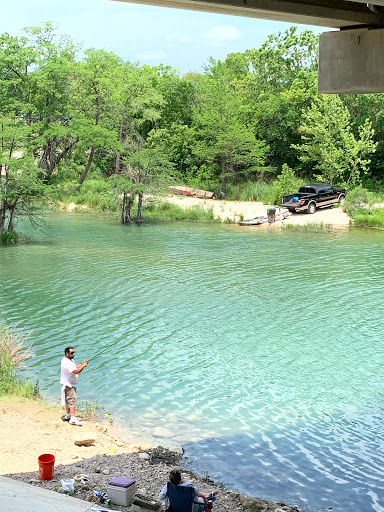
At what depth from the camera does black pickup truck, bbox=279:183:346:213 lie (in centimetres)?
4191

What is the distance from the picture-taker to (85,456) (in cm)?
1086

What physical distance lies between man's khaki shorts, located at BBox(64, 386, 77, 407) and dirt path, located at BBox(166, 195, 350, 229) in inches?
1138

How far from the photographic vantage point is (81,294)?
22.2m

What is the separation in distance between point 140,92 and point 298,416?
3871 cm

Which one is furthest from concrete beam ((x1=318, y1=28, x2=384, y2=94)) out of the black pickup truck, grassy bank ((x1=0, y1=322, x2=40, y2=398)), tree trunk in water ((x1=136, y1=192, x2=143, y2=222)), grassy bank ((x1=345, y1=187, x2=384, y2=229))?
the black pickup truck

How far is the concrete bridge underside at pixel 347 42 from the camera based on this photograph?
10836 millimetres

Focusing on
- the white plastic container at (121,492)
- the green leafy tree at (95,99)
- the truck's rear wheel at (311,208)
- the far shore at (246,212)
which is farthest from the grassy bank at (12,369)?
the truck's rear wheel at (311,208)

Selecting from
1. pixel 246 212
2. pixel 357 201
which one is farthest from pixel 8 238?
pixel 357 201

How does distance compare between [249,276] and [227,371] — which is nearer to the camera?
[227,371]

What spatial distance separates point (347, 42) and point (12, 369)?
8553mm

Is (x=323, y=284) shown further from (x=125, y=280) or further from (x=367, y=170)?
(x=367, y=170)

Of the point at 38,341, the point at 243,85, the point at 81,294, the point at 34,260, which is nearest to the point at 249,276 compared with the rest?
the point at 81,294

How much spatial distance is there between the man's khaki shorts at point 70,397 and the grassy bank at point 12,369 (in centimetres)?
133

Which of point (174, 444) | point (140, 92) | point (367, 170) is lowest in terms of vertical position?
point (174, 444)
